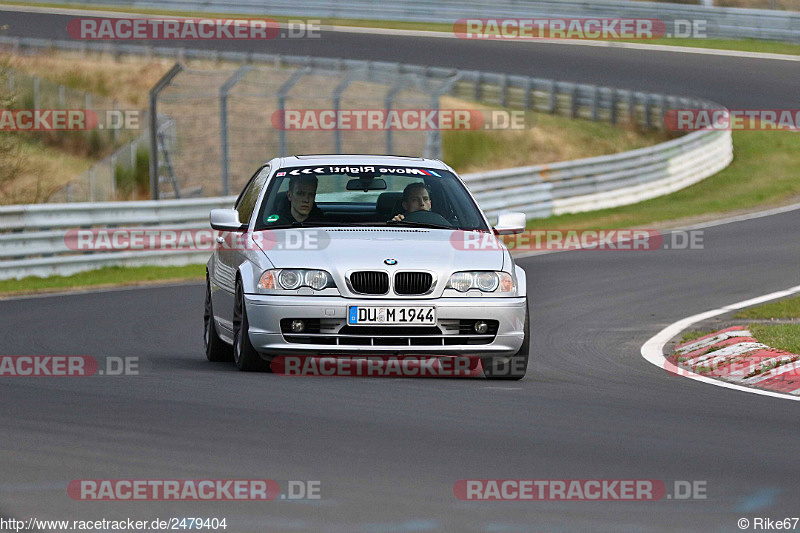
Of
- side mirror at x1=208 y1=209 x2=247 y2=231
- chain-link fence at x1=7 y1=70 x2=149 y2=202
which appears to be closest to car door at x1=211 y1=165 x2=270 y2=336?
side mirror at x1=208 y1=209 x2=247 y2=231

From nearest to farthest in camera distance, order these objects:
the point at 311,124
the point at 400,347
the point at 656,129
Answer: the point at 400,347, the point at 311,124, the point at 656,129

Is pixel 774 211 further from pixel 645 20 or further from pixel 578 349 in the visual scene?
pixel 645 20

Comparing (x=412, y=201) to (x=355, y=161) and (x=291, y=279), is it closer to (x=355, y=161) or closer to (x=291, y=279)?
(x=355, y=161)

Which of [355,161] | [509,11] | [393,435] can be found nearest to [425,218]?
[355,161]

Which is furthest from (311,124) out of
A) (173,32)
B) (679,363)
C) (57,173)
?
(679,363)

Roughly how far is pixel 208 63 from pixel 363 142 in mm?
11342

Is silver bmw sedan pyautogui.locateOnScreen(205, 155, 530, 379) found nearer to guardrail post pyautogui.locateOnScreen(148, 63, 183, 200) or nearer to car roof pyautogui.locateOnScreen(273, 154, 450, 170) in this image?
car roof pyautogui.locateOnScreen(273, 154, 450, 170)

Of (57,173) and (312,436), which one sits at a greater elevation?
(312,436)

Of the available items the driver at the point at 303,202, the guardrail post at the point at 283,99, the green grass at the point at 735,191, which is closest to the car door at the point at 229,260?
the driver at the point at 303,202

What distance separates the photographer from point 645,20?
4362cm

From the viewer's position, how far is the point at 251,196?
1088 cm

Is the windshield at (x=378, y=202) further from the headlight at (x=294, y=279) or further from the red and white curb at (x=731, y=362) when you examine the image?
the red and white curb at (x=731, y=362)

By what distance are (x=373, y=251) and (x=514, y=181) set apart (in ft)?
50.6

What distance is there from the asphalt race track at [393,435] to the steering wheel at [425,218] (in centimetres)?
122
